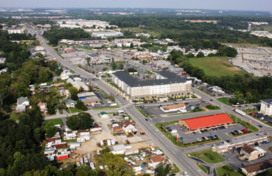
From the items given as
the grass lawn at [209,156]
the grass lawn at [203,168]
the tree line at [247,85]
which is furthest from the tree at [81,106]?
the tree line at [247,85]

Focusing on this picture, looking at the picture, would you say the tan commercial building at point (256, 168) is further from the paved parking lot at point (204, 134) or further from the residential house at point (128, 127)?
the residential house at point (128, 127)

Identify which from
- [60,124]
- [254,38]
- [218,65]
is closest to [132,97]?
[60,124]

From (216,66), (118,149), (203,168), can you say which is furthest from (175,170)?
(216,66)

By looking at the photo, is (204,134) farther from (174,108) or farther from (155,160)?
(155,160)

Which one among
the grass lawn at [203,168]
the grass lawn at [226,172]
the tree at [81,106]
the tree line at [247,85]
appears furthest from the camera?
the tree line at [247,85]

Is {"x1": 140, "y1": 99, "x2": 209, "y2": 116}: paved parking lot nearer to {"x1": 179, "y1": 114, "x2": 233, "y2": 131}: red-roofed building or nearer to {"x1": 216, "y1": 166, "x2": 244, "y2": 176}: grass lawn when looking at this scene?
{"x1": 179, "y1": 114, "x2": 233, "y2": 131}: red-roofed building

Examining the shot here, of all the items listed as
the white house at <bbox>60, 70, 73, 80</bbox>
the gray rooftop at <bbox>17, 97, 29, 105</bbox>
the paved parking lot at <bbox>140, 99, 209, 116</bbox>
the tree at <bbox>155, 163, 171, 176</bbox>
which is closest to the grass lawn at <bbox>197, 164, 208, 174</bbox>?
the tree at <bbox>155, 163, 171, 176</bbox>
